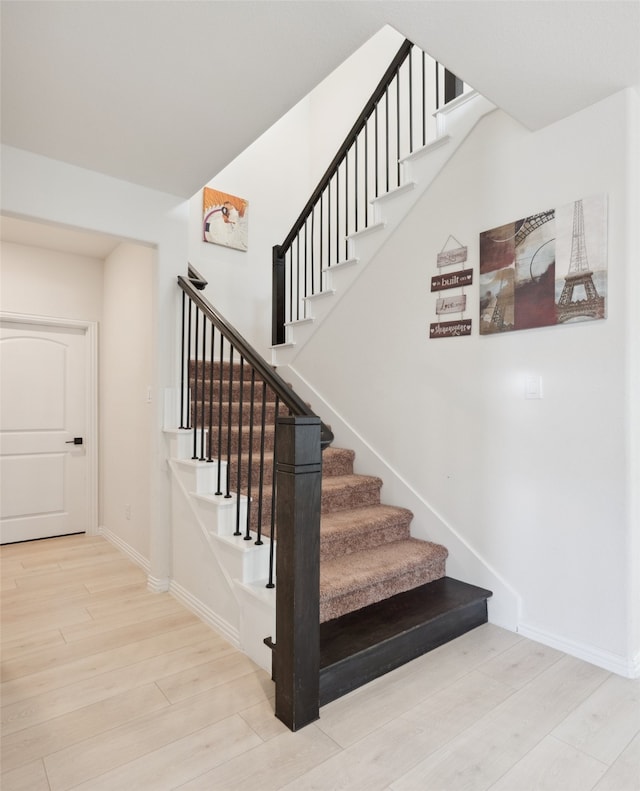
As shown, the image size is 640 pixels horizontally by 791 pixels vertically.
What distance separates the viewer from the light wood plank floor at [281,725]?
1.45m

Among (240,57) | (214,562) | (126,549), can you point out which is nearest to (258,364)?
(214,562)

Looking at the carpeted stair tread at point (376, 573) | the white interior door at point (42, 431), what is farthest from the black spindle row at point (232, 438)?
the white interior door at point (42, 431)

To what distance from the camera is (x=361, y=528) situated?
2.61 m

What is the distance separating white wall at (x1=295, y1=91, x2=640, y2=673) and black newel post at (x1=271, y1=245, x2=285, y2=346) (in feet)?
3.77

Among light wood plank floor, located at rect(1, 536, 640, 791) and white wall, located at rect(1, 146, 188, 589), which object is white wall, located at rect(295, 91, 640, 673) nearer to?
light wood plank floor, located at rect(1, 536, 640, 791)

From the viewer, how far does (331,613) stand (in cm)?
216

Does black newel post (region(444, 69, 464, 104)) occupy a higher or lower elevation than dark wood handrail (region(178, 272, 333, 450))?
higher

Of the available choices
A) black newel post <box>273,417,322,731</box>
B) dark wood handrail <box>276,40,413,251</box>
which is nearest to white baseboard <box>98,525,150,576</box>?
black newel post <box>273,417,322,731</box>

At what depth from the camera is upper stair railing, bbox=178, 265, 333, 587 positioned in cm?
211

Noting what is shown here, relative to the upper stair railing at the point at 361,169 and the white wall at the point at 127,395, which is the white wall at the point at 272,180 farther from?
the white wall at the point at 127,395

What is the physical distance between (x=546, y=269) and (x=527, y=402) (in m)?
0.64

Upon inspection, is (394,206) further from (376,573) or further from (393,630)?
(393,630)

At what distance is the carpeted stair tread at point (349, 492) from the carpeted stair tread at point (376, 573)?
0.34 m

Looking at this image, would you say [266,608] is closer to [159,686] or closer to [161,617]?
[159,686]
